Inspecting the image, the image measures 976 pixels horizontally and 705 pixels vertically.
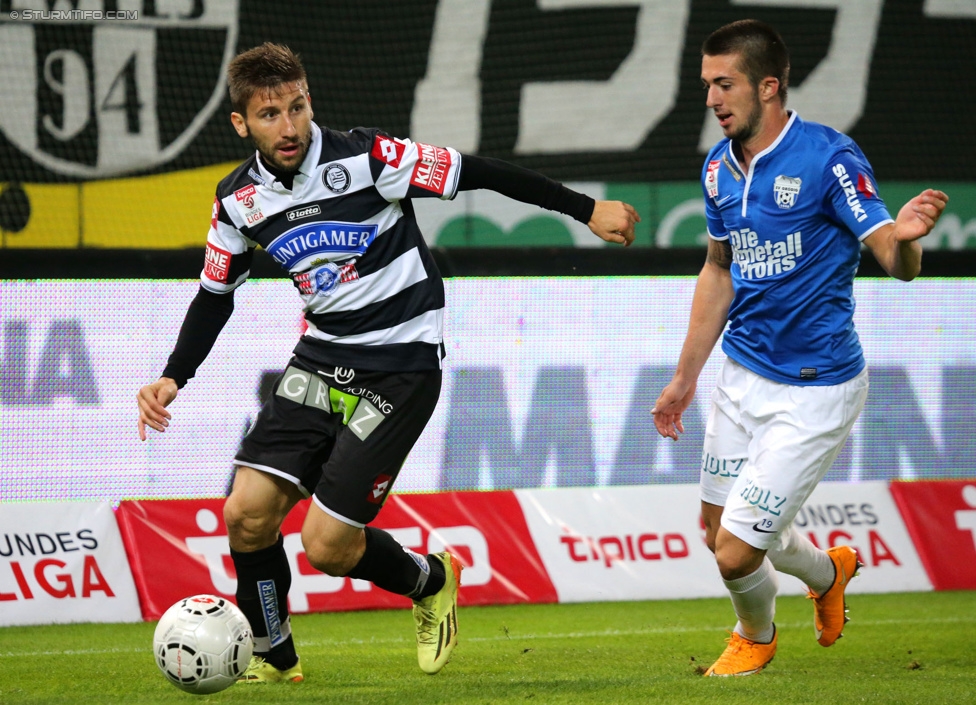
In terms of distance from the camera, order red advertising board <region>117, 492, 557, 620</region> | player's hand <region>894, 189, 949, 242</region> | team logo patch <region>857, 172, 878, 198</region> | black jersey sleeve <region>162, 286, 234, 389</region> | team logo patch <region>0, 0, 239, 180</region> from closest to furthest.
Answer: player's hand <region>894, 189, 949, 242</region>, team logo patch <region>857, 172, 878, 198</region>, black jersey sleeve <region>162, 286, 234, 389</region>, red advertising board <region>117, 492, 557, 620</region>, team logo patch <region>0, 0, 239, 180</region>

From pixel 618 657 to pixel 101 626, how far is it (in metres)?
2.72

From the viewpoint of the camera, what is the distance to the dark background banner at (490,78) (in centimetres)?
1189

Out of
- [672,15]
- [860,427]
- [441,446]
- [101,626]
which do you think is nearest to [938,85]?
[672,15]

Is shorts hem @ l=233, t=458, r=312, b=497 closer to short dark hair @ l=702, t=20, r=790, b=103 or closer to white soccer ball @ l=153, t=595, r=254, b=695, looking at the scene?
white soccer ball @ l=153, t=595, r=254, b=695

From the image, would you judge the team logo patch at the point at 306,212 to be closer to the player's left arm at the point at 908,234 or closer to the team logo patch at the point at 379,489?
the team logo patch at the point at 379,489

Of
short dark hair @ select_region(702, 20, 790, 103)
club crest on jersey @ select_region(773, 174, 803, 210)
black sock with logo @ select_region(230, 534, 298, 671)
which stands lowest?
black sock with logo @ select_region(230, 534, 298, 671)

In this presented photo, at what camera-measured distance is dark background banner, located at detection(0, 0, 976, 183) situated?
11.9 meters

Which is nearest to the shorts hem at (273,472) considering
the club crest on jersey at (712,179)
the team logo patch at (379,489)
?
the team logo patch at (379,489)

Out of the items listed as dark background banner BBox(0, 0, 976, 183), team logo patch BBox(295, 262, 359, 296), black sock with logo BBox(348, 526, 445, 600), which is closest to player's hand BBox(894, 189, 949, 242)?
team logo patch BBox(295, 262, 359, 296)

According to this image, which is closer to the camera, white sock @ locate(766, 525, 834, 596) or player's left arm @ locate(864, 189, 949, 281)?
player's left arm @ locate(864, 189, 949, 281)

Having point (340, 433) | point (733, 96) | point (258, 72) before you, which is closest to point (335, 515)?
point (340, 433)

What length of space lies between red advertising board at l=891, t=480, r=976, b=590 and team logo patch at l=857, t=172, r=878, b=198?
371 cm

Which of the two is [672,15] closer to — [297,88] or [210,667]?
[297,88]

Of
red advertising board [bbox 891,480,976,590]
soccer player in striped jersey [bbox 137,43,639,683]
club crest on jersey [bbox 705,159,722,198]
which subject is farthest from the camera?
red advertising board [bbox 891,480,976,590]
